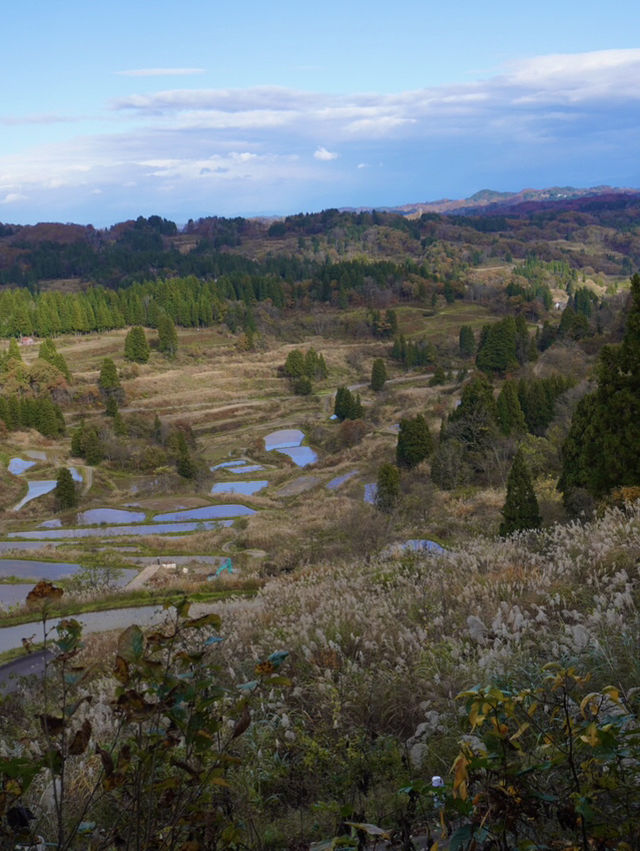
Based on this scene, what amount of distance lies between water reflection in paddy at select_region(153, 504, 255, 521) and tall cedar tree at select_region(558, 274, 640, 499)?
64.3 feet

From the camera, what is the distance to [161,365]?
2628 inches

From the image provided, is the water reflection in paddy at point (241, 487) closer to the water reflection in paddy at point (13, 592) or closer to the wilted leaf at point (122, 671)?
the water reflection in paddy at point (13, 592)

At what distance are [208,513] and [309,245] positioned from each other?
119 meters

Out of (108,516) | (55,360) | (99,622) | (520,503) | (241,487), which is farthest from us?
(55,360)

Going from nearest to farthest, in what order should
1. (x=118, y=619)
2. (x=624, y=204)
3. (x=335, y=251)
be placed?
(x=118, y=619), (x=335, y=251), (x=624, y=204)

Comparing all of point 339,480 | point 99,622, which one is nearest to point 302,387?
point 339,480

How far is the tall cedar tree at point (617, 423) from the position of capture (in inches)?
501

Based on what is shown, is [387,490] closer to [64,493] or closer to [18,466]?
[64,493]

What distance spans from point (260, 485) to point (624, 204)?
178 m

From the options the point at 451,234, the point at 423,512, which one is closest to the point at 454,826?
the point at 423,512

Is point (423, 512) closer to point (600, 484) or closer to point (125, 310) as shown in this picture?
point (600, 484)

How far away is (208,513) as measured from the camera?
31516 millimetres

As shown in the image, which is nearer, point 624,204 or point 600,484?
point 600,484

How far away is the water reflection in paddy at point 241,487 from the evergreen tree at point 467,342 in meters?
35.2
